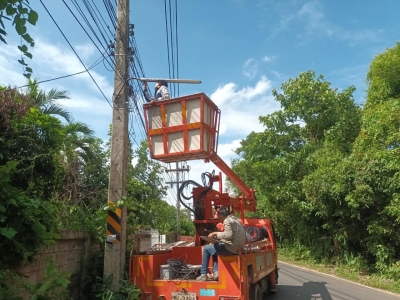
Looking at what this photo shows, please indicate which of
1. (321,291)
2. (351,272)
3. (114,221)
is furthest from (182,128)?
(351,272)

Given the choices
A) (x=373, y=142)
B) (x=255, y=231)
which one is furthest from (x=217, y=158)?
(x=373, y=142)

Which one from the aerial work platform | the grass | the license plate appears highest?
the aerial work platform

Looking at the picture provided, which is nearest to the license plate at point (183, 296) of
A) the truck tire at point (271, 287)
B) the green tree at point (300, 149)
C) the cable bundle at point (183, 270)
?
the cable bundle at point (183, 270)

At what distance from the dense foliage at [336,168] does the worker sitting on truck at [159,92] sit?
9653mm

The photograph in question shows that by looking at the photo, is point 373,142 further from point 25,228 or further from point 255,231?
point 25,228

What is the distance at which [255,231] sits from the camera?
1141 centimetres

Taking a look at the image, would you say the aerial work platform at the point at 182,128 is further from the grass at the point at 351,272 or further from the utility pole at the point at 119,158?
the grass at the point at 351,272

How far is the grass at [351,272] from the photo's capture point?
46.1ft

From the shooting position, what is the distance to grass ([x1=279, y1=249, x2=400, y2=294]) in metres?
14.0

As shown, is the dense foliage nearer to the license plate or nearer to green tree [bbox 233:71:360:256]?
green tree [bbox 233:71:360:256]

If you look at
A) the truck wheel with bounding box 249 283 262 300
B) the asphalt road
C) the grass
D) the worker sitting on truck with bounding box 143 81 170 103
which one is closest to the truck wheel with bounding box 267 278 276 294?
the asphalt road

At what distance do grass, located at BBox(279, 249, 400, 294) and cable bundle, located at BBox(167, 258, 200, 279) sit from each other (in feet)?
29.3

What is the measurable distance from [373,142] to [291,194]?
5.57m

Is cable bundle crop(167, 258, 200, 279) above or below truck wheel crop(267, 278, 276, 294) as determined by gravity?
above
